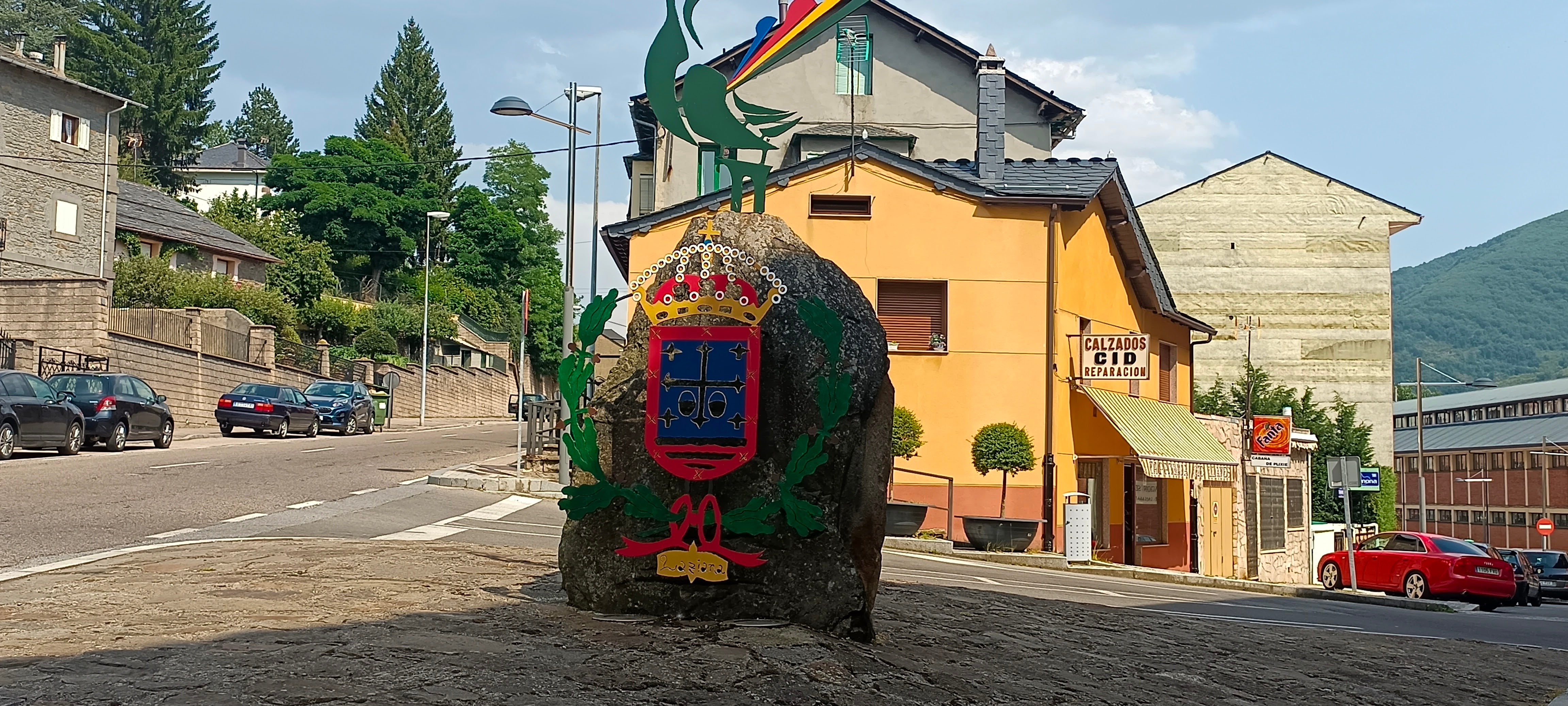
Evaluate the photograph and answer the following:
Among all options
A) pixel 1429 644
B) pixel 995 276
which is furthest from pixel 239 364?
pixel 1429 644

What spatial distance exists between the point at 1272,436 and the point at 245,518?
22.2 metres

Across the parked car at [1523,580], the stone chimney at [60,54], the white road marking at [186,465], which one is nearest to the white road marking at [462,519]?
the white road marking at [186,465]

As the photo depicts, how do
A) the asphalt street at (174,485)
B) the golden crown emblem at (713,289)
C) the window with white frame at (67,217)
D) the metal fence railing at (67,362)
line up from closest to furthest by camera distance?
the golden crown emblem at (713,289)
the asphalt street at (174,485)
the metal fence railing at (67,362)
the window with white frame at (67,217)

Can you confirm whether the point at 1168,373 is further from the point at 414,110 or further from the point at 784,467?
the point at 414,110

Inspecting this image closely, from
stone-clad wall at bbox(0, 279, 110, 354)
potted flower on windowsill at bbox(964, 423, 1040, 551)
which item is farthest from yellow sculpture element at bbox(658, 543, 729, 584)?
stone-clad wall at bbox(0, 279, 110, 354)

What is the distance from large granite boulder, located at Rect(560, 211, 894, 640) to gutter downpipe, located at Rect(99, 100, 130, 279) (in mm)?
44452

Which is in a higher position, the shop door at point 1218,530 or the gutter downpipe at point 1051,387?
the gutter downpipe at point 1051,387

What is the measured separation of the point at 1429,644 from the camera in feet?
40.7

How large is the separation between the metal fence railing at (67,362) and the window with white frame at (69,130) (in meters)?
12.8

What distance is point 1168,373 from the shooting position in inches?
1267

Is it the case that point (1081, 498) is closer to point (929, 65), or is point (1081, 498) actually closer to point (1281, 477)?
point (1281, 477)

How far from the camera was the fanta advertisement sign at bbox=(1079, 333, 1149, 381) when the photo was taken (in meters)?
24.6

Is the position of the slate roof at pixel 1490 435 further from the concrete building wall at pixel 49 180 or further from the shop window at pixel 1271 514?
the concrete building wall at pixel 49 180

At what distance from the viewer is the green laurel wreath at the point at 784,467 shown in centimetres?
807
